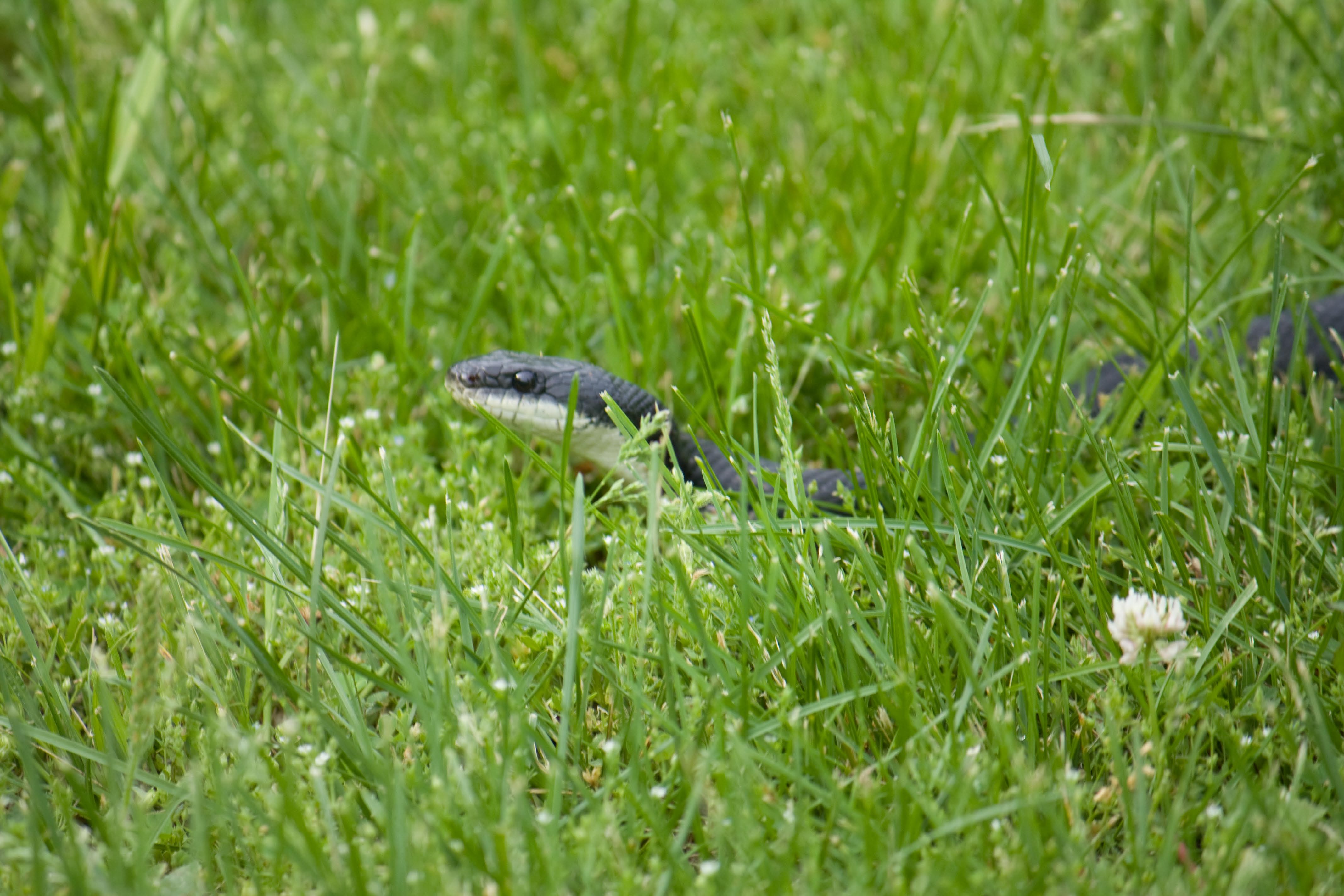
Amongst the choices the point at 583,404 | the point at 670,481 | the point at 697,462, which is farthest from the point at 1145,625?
the point at 583,404

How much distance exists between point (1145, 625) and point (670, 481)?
3.14ft

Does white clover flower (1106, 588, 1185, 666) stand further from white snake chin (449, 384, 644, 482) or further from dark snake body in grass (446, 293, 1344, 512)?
white snake chin (449, 384, 644, 482)

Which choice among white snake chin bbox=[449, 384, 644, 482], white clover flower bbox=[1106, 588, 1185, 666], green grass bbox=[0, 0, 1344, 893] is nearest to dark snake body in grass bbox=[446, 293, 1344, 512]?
white snake chin bbox=[449, 384, 644, 482]

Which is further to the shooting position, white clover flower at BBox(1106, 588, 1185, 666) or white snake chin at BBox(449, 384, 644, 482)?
white snake chin at BBox(449, 384, 644, 482)

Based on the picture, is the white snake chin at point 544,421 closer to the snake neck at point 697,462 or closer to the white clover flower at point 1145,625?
the snake neck at point 697,462

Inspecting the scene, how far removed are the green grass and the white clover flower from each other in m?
0.08

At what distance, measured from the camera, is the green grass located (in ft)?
5.38

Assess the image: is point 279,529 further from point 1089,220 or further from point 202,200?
point 1089,220

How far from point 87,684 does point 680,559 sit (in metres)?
1.25

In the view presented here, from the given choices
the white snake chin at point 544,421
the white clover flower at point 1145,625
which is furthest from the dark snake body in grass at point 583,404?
the white clover flower at point 1145,625

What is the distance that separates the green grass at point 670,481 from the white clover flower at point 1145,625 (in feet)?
0.27

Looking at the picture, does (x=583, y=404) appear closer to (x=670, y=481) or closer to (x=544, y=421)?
(x=544, y=421)

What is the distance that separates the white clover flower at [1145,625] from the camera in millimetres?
1726

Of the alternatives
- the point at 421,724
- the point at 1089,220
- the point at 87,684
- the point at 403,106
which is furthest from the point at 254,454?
the point at 1089,220
